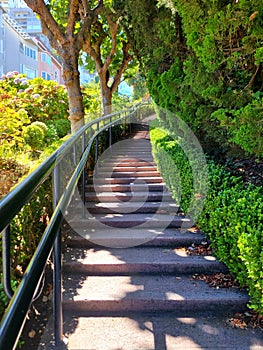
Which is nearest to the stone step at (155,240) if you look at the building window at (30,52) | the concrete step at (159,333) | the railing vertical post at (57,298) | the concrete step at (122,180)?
the concrete step at (159,333)

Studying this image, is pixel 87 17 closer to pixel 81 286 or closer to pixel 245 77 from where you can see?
pixel 245 77

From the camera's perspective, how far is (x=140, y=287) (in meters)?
2.71

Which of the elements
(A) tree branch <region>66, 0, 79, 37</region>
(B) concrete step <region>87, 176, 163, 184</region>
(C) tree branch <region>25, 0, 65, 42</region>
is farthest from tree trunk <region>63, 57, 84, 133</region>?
(B) concrete step <region>87, 176, 163, 184</region>

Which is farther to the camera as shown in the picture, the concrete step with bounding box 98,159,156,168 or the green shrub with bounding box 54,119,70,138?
the green shrub with bounding box 54,119,70,138

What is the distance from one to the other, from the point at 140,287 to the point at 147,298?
7.3 inches

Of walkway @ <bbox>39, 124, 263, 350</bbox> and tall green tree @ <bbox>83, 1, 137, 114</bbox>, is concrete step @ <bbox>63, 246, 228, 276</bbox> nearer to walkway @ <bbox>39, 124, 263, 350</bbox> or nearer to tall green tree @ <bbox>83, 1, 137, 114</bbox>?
walkway @ <bbox>39, 124, 263, 350</bbox>

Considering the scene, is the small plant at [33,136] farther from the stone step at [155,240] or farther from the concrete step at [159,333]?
the concrete step at [159,333]

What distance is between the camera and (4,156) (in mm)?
4812

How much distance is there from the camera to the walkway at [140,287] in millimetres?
2213

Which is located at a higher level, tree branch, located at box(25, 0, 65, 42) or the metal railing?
tree branch, located at box(25, 0, 65, 42)

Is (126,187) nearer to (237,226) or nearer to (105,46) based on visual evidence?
(237,226)

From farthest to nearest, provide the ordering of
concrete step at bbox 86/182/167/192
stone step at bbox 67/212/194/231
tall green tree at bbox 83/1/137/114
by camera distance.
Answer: tall green tree at bbox 83/1/137/114 → concrete step at bbox 86/182/167/192 → stone step at bbox 67/212/194/231

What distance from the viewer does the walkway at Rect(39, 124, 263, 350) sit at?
7.26 ft

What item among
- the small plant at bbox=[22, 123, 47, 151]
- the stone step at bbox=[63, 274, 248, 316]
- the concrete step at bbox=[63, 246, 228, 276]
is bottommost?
the stone step at bbox=[63, 274, 248, 316]
